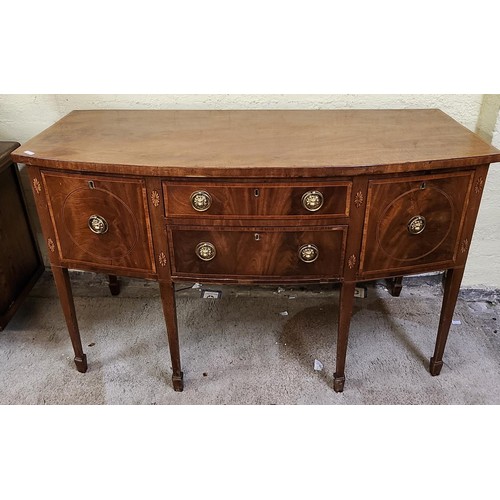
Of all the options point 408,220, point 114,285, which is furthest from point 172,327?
point 408,220

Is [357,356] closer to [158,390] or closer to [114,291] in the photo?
[158,390]

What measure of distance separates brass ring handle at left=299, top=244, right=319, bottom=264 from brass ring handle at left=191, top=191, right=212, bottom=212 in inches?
12.7

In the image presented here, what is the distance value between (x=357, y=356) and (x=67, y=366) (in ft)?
3.90

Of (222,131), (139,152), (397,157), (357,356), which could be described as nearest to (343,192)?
(397,157)

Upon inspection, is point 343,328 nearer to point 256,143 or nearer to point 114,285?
point 256,143

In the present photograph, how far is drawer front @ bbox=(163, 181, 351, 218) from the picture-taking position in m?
1.43

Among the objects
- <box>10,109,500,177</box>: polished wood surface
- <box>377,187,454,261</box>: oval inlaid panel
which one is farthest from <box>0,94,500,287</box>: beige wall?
<box>377,187,454,261</box>: oval inlaid panel

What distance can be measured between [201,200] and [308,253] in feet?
1.22

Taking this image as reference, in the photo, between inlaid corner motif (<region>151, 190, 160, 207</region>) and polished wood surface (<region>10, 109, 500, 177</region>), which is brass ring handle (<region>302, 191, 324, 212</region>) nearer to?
polished wood surface (<region>10, 109, 500, 177</region>)

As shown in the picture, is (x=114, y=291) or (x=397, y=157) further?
(x=114, y=291)

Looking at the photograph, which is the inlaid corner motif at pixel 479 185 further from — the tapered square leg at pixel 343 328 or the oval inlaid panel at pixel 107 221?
the oval inlaid panel at pixel 107 221

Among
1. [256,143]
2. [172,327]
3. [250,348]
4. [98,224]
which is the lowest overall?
[250,348]

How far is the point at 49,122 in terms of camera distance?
213 centimetres

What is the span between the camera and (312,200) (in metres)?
1.45
